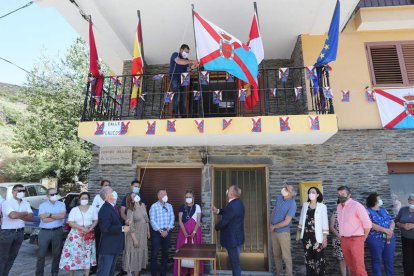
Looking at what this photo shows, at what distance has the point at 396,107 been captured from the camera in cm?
719

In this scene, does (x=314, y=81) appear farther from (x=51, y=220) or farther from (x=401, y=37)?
(x=51, y=220)

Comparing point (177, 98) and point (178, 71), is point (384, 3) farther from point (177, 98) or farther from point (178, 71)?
point (177, 98)

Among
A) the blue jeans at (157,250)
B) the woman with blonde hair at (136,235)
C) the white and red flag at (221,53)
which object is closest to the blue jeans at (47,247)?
the woman with blonde hair at (136,235)

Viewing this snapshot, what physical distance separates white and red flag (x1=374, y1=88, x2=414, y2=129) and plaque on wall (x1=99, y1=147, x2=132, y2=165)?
6890 millimetres

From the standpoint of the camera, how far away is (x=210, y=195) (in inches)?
280

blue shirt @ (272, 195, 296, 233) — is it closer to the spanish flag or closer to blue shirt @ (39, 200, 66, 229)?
the spanish flag

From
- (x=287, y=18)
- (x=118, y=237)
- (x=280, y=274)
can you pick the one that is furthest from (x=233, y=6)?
(x=280, y=274)

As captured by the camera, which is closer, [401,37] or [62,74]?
[401,37]

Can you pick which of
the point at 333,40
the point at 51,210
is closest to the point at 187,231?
the point at 51,210

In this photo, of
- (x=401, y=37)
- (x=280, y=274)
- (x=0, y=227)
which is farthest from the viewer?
(x=401, y=37)

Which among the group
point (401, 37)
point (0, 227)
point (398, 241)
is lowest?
point (398, 241)

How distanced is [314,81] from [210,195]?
3896 mm

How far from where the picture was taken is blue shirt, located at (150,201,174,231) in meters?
6.05

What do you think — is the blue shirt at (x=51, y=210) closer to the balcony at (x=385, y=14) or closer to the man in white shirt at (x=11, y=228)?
the man in white shirt at (x=11, y=228)
